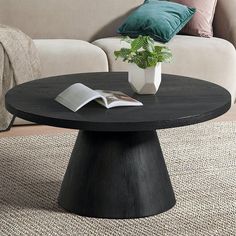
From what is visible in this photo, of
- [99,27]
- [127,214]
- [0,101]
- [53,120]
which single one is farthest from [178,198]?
[99,27]

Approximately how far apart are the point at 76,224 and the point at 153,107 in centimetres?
55

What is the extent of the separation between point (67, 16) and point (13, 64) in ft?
2.96

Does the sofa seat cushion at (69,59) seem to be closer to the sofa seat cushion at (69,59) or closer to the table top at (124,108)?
the sofa seat cushion at (69,59)

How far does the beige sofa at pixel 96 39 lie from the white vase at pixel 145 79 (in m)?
1.28

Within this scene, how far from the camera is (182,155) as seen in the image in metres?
3.48

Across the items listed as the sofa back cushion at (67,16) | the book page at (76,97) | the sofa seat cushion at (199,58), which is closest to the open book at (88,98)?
the book page at (76,97)

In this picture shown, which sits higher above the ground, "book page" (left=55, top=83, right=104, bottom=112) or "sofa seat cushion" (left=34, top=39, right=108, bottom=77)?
"book page" (left=55, top=83, right=104, bottom=112)

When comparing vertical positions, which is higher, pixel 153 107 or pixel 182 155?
pixel 153 107

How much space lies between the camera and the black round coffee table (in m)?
2.53

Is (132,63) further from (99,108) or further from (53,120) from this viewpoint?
(53,120)

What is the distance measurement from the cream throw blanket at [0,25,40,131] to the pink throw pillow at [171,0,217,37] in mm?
1235

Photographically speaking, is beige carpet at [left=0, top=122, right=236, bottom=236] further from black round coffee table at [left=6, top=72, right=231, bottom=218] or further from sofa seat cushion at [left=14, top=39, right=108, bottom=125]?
sofa seat cushion at [left=14, top=39, right=108, bottom=125]

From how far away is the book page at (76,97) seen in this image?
8.39 feet

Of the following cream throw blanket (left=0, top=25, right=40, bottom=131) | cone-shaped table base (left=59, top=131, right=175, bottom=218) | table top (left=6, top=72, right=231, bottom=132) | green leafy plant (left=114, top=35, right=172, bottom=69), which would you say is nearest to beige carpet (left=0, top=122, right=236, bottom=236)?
cone-shaped table base (left=59, top=131, right=175, bottom=218)
